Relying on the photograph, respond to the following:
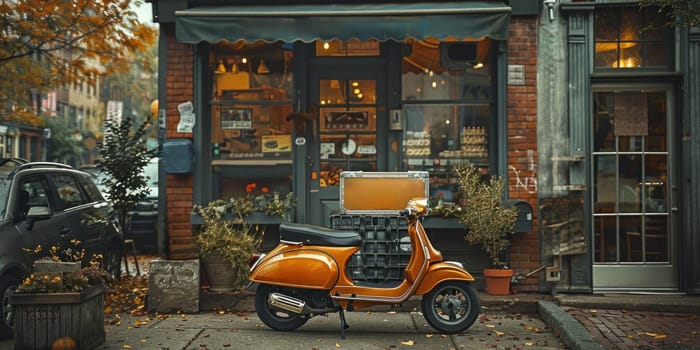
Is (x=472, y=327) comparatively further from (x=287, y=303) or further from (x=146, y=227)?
(x=146, y=227)

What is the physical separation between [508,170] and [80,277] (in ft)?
17.6

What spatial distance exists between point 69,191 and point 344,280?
13.1ft

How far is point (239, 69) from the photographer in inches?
413

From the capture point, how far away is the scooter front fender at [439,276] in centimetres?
759

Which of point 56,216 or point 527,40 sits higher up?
point 527,40

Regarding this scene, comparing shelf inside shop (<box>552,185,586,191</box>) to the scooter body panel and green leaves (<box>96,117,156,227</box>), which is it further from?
green leaves (<box>96,117,156,227</box>)

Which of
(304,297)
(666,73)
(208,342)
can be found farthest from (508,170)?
(208,342)

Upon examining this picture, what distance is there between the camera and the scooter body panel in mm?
7578

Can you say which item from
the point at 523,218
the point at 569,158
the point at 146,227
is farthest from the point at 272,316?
the point at 146,227

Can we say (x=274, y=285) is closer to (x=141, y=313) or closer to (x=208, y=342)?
(x=208, y=342)

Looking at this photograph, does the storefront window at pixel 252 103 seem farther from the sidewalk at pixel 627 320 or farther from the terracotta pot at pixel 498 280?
the sidewalk at pixel 627 320

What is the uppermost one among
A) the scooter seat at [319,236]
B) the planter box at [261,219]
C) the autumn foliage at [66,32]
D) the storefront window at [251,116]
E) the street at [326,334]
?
the autumn foliage at [66,32]

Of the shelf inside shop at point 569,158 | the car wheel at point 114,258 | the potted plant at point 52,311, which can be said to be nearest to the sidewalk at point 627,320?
the shelf inside shop at point 569,158

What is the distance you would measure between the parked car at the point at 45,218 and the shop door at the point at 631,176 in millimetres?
6301
